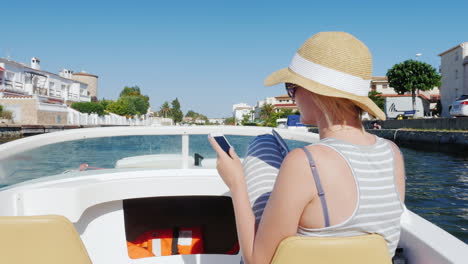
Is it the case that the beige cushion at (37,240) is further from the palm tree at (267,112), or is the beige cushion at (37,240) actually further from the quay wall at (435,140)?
the palm tree at (267,112)

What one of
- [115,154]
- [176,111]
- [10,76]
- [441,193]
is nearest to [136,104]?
[10,76]

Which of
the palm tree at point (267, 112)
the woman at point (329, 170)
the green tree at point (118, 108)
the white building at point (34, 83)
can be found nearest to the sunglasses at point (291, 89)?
the woman at point (329, 170)

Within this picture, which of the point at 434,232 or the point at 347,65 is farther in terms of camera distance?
the point at 434,232

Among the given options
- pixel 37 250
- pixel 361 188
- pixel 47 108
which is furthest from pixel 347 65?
pixel 47 108

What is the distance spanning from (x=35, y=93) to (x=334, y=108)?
5804 cm

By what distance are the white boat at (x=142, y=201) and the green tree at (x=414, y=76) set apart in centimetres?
4467

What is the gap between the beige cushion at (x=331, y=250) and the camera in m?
0.91

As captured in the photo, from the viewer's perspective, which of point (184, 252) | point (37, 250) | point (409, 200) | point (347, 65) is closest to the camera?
point (347, 65)

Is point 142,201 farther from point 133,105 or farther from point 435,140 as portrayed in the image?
point 133,105

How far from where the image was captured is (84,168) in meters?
2.84

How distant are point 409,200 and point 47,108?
133 feet

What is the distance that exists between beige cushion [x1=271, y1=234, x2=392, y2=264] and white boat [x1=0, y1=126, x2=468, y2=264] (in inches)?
17.8

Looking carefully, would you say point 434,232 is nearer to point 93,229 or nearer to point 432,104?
point 93,229

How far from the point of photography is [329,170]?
89 centimetres
